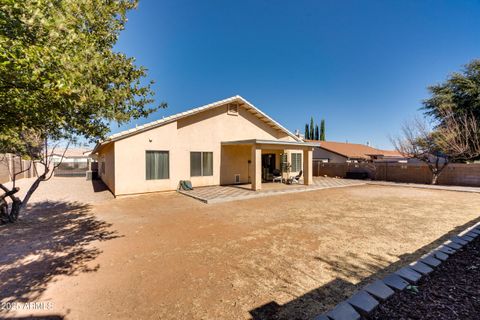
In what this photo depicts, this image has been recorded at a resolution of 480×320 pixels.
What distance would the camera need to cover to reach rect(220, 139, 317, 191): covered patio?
11867 mm

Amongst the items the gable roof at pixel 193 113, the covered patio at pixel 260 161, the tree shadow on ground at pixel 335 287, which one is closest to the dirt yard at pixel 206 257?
the tree shadow on ground at pixel 335 287

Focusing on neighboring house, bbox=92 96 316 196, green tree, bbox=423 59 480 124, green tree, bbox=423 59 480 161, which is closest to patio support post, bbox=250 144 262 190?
neighboring house, bbox=92 96 316 196

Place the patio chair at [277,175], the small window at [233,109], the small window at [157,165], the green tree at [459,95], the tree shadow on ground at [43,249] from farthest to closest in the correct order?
the green tree at [459,95], the patio chair at [277,175], the small window at [233,109], the small window at [157,165], the tree shadow on ground at [43,249]

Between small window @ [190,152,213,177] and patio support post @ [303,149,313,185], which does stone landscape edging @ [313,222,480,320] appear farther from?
small window @ [190,152,213,177]

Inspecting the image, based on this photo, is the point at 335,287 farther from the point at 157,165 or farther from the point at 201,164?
the point at 201,164

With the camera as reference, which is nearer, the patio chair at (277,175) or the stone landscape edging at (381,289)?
the stone landscape edging at (381,289)

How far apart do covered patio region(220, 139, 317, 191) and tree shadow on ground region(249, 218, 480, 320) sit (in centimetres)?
800

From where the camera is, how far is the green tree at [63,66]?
8.13 ft

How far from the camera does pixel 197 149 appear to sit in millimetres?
12594

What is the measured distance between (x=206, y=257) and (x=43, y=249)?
3522 mm

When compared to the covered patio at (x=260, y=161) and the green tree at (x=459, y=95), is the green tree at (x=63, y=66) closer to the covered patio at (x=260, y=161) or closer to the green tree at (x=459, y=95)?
the covered patio at (x=260, y=161)

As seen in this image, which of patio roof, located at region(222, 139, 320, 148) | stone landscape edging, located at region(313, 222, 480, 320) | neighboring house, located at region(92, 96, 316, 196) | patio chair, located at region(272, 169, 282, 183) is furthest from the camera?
patio chair, located at region(272, 169, 282, 183)

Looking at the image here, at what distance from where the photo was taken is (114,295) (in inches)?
115

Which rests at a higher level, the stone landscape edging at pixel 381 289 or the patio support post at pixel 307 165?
the patio support post at pixel 307 165
